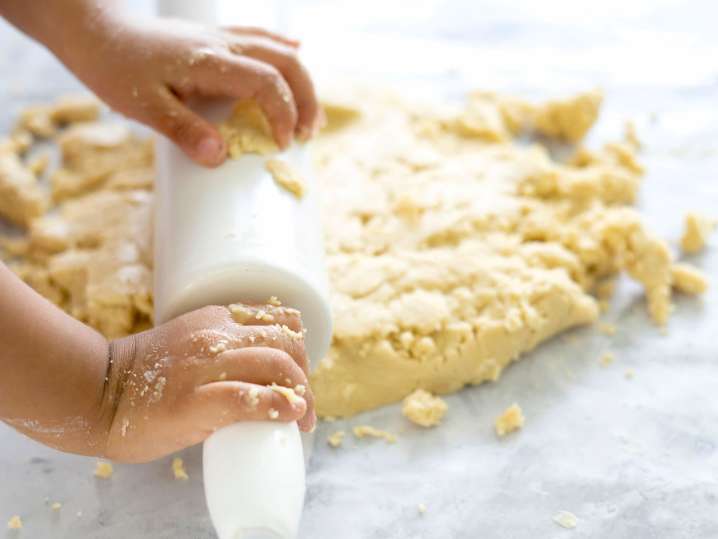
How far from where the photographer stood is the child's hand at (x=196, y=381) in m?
0.87

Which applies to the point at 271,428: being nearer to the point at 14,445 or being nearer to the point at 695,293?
the point at 14,445

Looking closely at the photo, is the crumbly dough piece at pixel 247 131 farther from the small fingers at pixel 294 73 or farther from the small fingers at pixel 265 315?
the small fingers at pixel 265 315

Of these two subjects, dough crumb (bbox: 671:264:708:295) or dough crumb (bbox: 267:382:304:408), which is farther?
dough crumb (bbox: 671:264:708:295)

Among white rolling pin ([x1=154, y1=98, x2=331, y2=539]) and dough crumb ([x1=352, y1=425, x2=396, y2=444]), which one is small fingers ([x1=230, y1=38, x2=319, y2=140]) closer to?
white rolling pin ([x1=154, y1=98, x2=331, y2=539])

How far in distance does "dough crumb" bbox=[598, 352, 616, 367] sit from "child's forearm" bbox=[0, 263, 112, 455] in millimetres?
631

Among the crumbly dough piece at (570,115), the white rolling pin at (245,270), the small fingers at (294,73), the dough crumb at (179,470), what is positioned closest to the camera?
the white rolling pin at (245,270)

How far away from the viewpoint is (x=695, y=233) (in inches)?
52.7

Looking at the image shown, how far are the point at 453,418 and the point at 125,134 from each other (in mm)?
723

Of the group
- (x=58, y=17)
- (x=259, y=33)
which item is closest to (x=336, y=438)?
(x=259, y=33)

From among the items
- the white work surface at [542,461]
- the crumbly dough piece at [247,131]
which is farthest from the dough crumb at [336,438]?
the crumbly dough piece at [247,131]

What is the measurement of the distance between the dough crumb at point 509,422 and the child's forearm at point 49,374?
459mm

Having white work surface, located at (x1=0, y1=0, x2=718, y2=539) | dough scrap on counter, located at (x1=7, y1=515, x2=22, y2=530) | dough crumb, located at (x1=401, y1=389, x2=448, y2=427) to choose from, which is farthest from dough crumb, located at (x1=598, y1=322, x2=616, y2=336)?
dough scrap on counter, located at (x1=7, y1=515, x2=22, y2=530)

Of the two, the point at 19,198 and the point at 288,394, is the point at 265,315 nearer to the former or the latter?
the point at 288,394

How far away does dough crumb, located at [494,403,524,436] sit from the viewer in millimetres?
1105
